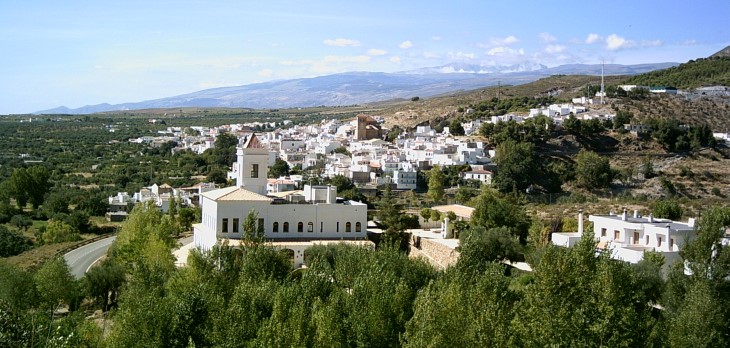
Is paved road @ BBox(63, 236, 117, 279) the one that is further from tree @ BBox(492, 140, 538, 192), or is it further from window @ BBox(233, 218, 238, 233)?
tree @ BBox(492, 140, 538, 192)

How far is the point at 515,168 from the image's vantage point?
53.4 m

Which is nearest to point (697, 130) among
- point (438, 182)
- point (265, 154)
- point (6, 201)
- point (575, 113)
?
point (575, 113)

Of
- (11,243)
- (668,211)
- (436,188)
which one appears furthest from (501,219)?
(11,243)

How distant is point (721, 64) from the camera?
91.8 meters

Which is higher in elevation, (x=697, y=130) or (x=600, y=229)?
(x=697, y=130)

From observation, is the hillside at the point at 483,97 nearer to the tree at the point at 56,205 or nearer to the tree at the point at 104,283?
the tree at the point at 56,205

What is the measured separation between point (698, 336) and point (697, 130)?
51.8 meters

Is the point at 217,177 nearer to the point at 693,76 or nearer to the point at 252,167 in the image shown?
the point at 252,167

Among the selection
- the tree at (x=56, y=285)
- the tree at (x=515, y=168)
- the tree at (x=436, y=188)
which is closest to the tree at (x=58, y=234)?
the tree at (x=56, y=285)

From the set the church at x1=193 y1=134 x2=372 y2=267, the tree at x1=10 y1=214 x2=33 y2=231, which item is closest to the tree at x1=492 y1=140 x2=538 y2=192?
the church at x1=193 y1=134 x2=372 y2=267

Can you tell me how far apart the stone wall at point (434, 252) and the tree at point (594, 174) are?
84.8ft

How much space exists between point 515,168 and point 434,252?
79.9 feet

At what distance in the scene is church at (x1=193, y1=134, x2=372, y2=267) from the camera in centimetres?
2938

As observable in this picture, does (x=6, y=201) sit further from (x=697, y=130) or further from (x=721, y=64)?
(x=721, y=64)
